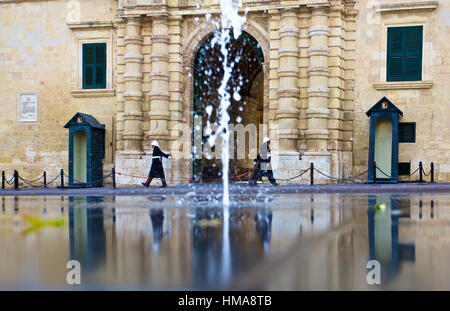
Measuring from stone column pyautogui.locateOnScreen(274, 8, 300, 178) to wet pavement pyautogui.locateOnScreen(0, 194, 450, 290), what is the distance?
997 cm

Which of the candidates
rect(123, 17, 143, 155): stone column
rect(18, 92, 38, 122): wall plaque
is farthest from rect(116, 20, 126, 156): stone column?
rect(18, 92, 38, 122): wall plaque

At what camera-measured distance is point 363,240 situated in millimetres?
5461

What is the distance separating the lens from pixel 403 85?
18438 mm

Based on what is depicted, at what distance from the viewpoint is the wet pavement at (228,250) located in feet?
11.9

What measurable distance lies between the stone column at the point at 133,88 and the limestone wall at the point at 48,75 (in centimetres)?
127

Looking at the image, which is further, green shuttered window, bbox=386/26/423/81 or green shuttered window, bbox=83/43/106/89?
green shuttered window, bbox=83/43/106/89

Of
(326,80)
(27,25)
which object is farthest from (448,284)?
(27,25)

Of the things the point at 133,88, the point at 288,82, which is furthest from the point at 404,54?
the point at 133,88

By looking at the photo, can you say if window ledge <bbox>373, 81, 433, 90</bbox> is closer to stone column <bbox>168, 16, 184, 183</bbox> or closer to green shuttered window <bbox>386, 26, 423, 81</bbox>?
green shuttered window <bbox>386, 26, 423, 81</bbox>

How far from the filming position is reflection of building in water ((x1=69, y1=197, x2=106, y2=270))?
446cm

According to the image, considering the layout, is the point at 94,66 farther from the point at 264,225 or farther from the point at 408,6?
the point at 264,225

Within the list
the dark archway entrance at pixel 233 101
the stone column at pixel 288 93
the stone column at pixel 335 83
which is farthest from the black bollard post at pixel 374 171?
the dark archway entrance at pixel 233 101

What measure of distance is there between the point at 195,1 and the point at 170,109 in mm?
4102

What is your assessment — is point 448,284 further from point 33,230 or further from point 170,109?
point 170,109
